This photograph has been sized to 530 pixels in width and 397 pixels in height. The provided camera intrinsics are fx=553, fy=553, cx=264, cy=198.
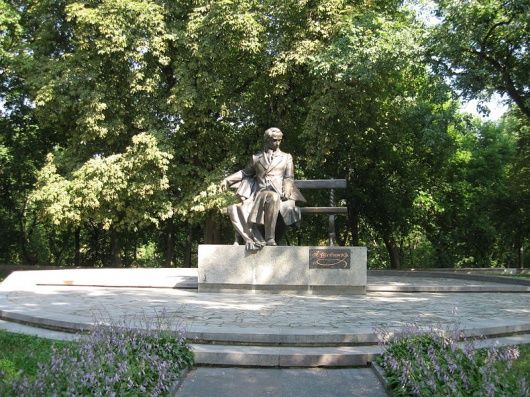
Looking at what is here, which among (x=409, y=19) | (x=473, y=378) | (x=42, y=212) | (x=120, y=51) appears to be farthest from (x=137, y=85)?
(x=473, y=378)

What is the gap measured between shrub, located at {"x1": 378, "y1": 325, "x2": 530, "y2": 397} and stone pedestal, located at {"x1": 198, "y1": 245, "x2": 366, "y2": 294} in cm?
526

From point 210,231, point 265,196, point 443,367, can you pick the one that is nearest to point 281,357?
point 443,367

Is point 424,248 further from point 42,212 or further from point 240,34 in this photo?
point 42,212

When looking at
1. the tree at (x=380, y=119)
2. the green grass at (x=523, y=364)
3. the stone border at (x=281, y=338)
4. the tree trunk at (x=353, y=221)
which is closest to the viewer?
the green grass at (x=523, y=364)

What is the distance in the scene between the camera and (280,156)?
36.1ft

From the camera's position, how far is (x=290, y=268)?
34.7 ft

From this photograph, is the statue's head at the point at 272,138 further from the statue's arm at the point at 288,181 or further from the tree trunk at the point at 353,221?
the tree trunk at the point at 353,221

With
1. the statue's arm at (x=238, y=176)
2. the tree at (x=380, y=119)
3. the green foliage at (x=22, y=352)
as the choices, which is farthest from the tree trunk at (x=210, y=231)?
the green foliage at (x=22, y=352)

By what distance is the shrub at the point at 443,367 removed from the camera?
3641 millimetres

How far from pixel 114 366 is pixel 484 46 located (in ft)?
50.2

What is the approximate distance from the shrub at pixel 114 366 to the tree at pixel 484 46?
1293cm

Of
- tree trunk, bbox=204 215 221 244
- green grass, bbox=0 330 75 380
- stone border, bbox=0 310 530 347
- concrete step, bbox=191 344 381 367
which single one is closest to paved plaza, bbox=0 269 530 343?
stone border, bbox=0 310 530 347

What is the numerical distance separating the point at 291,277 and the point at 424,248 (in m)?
25.3

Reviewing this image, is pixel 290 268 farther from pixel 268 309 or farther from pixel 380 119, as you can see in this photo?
pixel 380 119
